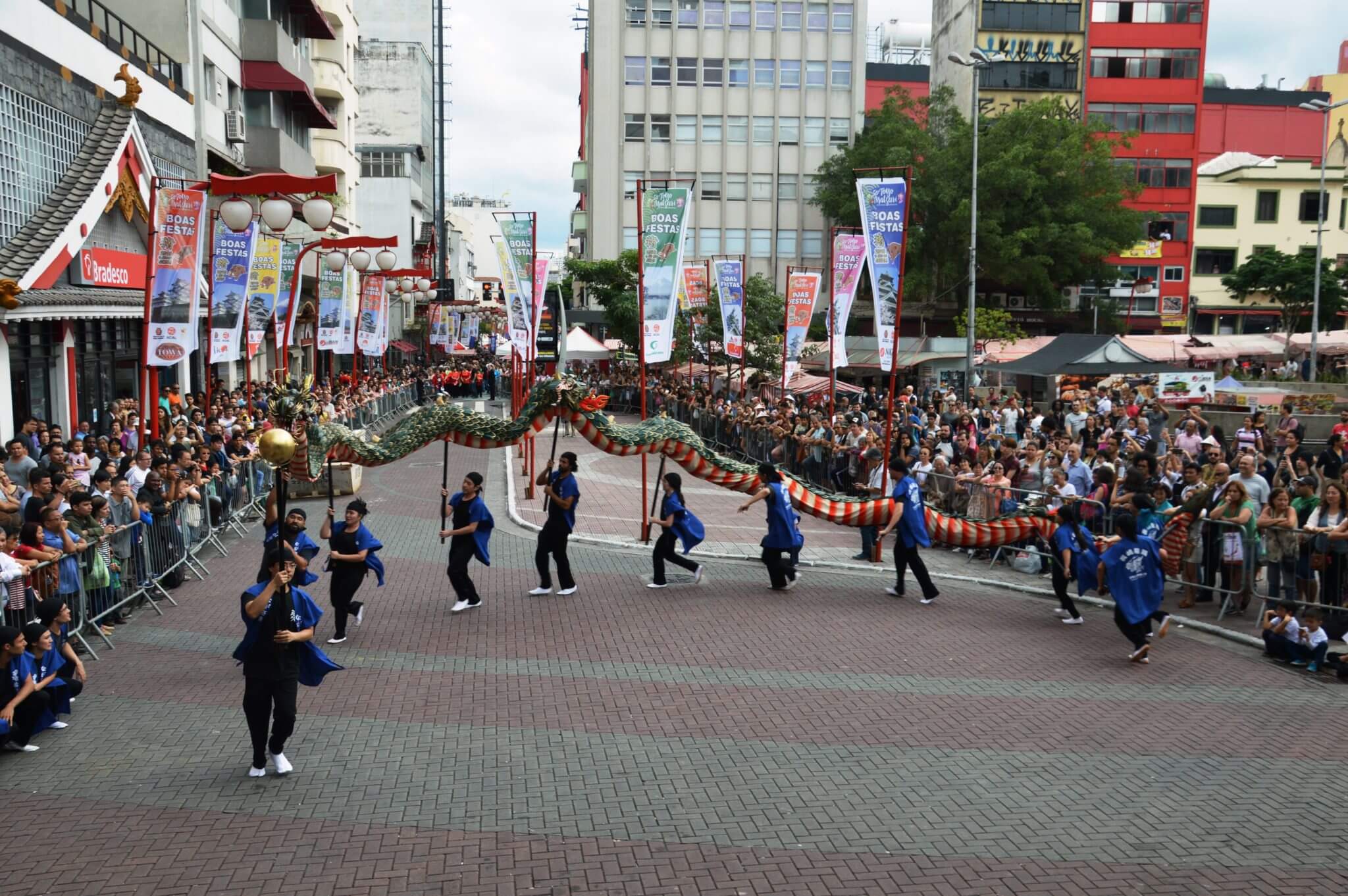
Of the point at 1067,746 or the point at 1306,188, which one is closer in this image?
the point at 1067,746

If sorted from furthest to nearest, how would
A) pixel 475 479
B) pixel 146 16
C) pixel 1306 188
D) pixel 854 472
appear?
1. pixel 1306 188
2. pixel 146 16
3. pixel 854 472
4. pixel 475 479

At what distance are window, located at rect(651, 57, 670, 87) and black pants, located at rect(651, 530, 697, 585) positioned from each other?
46424mm

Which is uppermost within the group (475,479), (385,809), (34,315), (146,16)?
(146,16)

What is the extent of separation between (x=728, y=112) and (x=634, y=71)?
4.98 m

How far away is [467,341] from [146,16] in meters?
49.2

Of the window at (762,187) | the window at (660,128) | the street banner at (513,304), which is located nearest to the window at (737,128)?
the window at (762,187)

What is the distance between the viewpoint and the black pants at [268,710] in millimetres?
7633

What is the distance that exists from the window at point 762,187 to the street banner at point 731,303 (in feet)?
98.5

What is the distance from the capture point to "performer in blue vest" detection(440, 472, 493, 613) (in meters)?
12.2

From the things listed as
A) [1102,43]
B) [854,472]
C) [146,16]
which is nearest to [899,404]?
[854,472]

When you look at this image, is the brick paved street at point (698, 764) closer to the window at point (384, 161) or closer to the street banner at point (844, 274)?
the street banner at point (844, 274)

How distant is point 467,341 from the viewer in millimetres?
72500

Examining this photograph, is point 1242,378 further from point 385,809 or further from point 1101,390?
point 385,809

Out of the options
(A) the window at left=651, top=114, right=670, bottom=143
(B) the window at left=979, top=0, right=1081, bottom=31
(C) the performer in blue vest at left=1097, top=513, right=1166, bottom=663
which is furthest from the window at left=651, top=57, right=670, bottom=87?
(C) the performer in blue vest at left=1097, top=513, right=1166, bottom=663
